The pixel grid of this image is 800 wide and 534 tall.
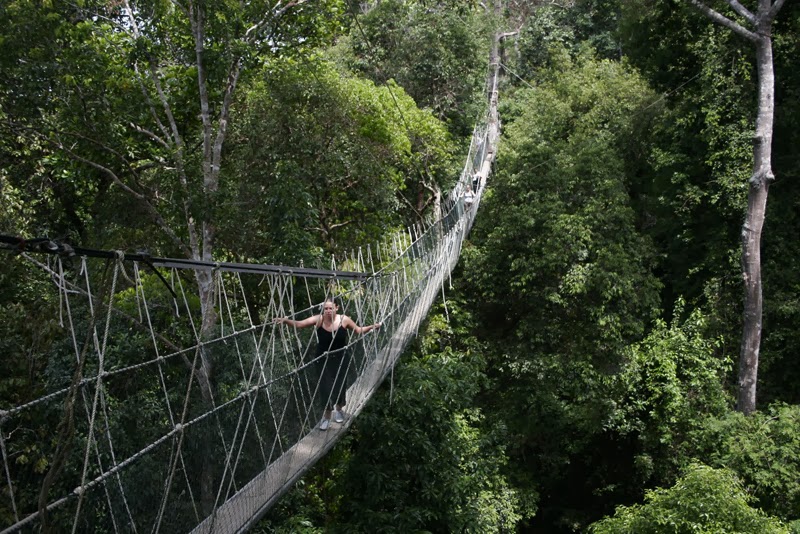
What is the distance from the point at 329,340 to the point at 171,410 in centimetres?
73

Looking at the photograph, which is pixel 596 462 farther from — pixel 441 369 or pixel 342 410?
pixel 342 410

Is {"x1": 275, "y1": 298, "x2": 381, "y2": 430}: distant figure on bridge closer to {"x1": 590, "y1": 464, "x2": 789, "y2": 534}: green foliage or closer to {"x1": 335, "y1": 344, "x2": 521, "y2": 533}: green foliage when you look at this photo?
{"x1": 335, "y1": 344, "x2": 521, "y2": 533}: green foliage

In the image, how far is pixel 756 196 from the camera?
6.10 m

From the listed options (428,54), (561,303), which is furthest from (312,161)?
(428,54)

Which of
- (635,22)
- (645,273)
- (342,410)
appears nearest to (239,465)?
(342,410)

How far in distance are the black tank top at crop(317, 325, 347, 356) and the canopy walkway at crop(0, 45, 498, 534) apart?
0.19ft

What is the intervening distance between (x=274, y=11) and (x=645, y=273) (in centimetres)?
436

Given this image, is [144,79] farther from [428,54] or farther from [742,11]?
[428,54]

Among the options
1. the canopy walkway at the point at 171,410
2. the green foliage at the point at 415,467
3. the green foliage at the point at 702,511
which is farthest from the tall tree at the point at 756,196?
the canopy walkway at the point at 171,410

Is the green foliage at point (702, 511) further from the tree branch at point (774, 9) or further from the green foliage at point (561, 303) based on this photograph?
the tree branch at point (774, 9)

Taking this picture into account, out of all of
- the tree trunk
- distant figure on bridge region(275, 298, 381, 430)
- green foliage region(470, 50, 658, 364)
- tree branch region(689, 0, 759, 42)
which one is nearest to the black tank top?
distant figure on bridge region(275, 298, 381, 430)

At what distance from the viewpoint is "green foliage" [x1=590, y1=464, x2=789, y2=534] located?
4613 mm

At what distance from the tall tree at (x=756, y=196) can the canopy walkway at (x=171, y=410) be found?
2.65 metres

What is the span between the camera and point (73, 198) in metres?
6.93
